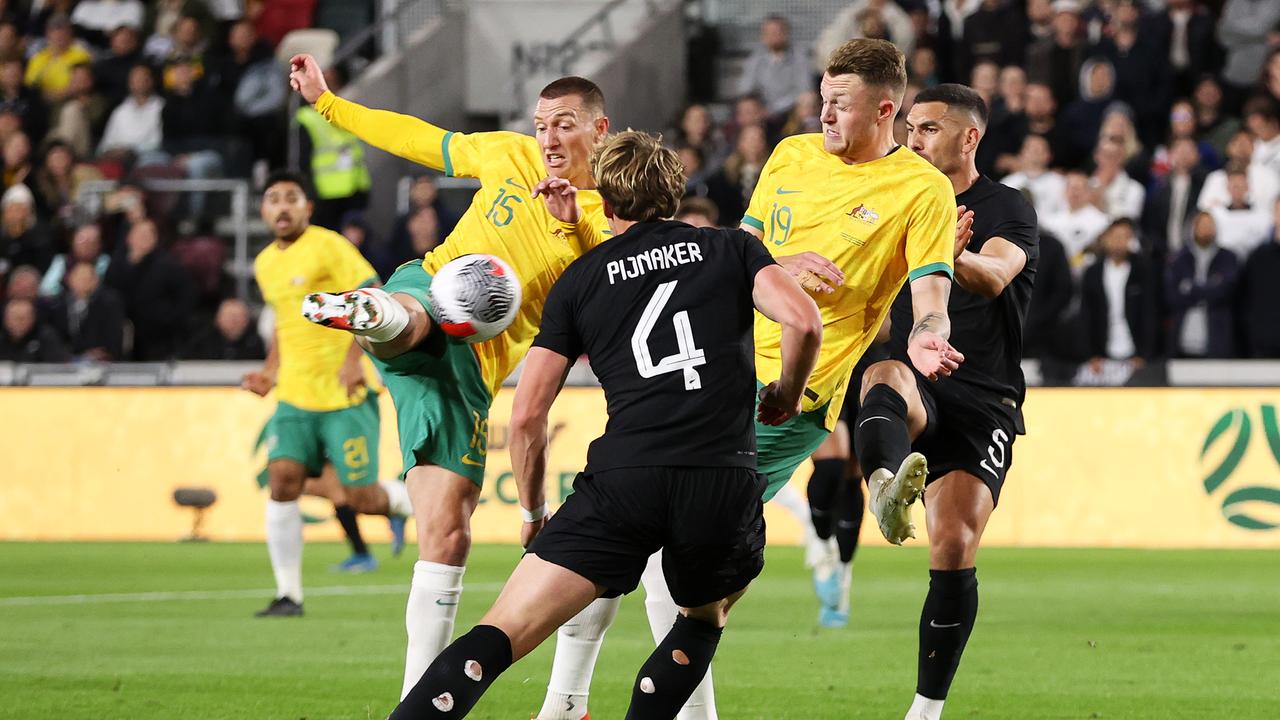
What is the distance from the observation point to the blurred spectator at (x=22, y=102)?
73.9ft

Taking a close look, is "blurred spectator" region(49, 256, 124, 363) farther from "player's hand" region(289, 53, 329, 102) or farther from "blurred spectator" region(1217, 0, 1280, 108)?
"blurred spectator" region(1217, 0, 1280, 108)

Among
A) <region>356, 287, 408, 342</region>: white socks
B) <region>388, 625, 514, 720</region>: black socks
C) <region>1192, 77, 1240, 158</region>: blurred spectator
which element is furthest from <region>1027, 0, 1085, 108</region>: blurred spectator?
<region>388, 625, 514, 720</region>: black socks

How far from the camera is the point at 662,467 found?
534cm

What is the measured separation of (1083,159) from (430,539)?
13.2 m

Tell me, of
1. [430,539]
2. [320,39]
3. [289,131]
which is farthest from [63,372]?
[430,539]

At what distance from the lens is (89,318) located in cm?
1836

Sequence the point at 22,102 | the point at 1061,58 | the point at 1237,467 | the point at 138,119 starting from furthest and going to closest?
1. the point at 22,102
2. the point at 138,119
3. the point at 1061,58
4. the point at 1237,467

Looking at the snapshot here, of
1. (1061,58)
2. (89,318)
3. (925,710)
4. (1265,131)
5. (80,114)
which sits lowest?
(89,318)

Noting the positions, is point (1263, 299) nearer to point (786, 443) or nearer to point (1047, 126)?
point (1047, 126)

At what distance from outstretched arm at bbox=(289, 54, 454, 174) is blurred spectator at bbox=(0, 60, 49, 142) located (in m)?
16.2

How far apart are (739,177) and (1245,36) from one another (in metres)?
5.82

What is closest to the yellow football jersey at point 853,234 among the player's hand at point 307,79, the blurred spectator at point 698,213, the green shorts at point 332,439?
the player's hand at point 307,79

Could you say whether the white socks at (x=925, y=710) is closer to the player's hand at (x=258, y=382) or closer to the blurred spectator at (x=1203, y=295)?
the player's hand at (x=258, y=382)

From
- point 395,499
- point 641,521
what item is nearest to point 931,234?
point 641,521
